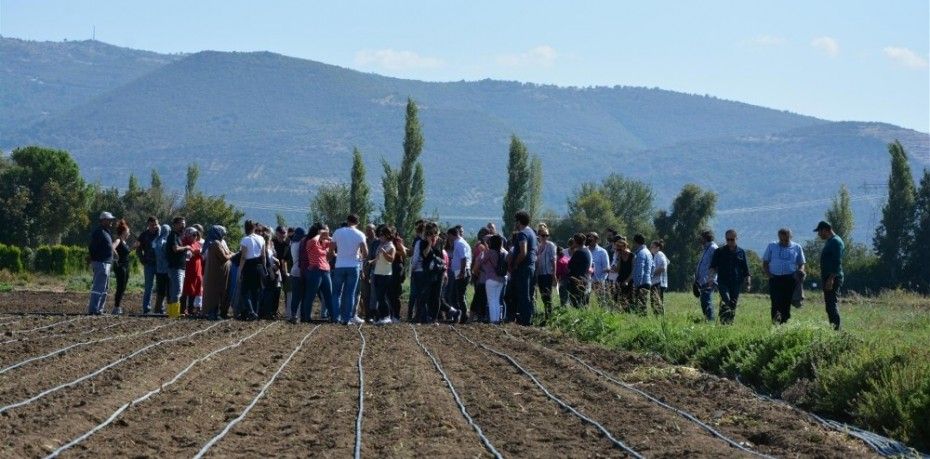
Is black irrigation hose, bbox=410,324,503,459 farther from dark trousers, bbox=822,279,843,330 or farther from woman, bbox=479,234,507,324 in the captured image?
dark trousers, bbox=822,279,843,330

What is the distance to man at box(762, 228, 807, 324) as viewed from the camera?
2177 cm

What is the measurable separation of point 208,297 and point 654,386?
37.4 ft

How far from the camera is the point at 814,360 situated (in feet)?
50.0

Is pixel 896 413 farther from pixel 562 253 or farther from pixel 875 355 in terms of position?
pixel 562 253

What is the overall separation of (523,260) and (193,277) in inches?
231

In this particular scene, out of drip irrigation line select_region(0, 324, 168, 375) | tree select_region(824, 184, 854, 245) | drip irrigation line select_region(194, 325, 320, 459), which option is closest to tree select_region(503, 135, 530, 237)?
tree select_region(824, 184, 854, 245)

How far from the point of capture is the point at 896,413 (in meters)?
12.4

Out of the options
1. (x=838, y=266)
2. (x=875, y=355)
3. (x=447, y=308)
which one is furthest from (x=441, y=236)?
(x=875, y=355)

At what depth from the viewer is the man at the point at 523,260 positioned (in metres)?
23.8

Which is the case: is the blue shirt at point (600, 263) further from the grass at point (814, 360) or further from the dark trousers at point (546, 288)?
the grass at point (814, 360)

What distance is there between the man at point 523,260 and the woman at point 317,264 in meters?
3.04

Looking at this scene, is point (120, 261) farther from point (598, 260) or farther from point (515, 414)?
point (515, 414)

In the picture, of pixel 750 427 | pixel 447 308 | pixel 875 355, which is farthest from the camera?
pixel 447 308

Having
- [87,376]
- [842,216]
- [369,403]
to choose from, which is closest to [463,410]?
[369,403]
